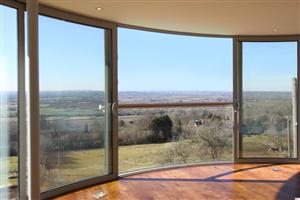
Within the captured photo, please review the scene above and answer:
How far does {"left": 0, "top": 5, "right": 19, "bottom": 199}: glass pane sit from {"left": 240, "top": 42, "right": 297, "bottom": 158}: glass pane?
362 cm

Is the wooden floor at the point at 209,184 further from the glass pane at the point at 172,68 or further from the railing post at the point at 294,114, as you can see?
the glass pane at the point at 172,68

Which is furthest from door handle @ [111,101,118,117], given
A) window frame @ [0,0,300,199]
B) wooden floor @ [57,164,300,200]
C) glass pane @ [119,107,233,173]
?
wooden floor @ [57,164,300,200]

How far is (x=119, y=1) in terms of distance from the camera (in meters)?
3.30

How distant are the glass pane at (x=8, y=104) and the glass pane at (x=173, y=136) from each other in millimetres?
1620

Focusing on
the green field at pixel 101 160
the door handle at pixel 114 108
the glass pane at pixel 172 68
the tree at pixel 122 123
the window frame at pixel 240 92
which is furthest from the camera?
the window frame at pixel 240 92

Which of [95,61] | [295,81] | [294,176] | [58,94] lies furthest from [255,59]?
[58,94]

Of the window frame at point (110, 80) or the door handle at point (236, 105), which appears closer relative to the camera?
the window frame at point (110, 80)

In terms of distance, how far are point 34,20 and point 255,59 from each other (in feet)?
13.3

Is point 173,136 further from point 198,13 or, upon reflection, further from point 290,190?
point 198,13

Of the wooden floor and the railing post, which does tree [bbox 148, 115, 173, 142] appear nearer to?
the wooden floor

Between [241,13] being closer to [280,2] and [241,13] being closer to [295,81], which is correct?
[280,2]

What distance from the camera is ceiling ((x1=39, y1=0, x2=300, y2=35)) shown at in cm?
337

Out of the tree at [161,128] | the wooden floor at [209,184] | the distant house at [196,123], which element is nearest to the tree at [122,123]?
the tree at [161,128]

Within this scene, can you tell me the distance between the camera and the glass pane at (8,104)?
9.95 feet
